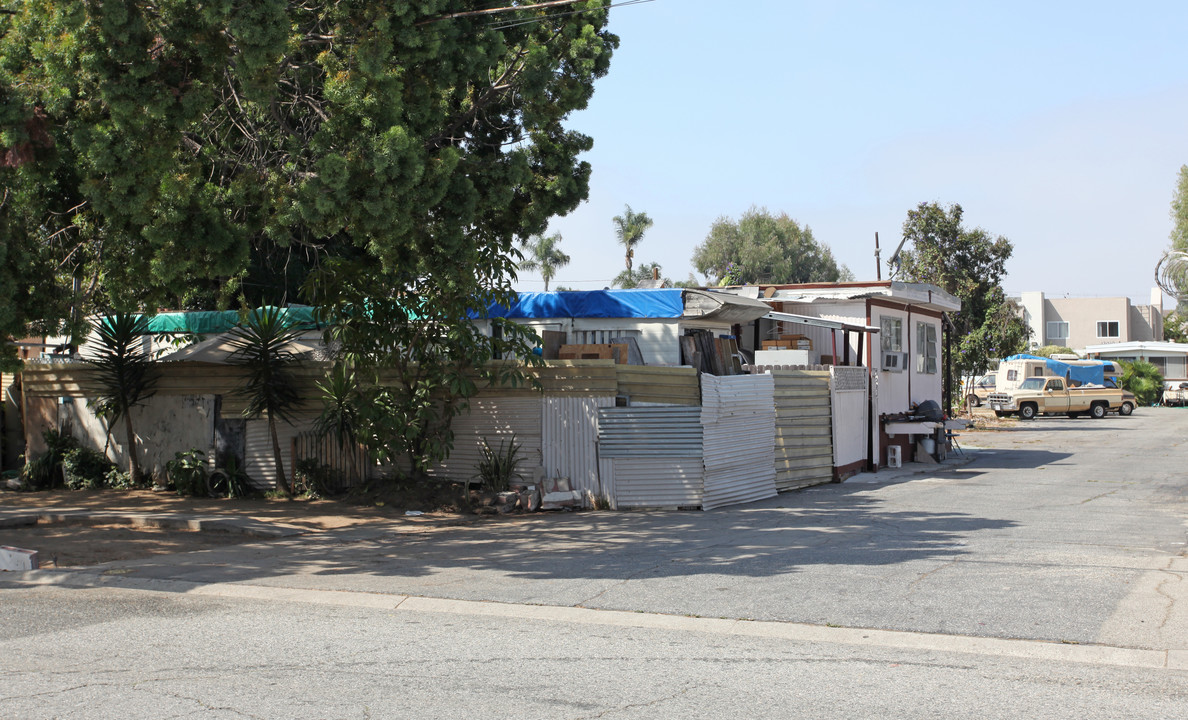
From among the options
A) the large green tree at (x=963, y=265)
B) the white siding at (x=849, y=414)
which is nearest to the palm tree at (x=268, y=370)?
the white siding at (x=849, y=414)

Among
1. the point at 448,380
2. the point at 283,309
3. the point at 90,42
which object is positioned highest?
the point at 90,42

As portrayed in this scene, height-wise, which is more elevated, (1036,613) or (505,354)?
(505,354)

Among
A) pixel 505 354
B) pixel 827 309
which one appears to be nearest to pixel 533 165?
pixel 505 354

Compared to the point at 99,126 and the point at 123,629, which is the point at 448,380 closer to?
the point at 99,126

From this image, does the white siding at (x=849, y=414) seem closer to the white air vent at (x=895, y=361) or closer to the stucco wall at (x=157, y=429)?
the white air vent at (x=895, y=361)

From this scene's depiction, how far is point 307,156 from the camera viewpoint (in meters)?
12.6

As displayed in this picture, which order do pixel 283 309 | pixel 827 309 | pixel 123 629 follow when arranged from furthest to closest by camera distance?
pixel 827 309, pixel 283 309, pixel 123 629

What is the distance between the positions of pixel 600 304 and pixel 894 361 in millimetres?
9091

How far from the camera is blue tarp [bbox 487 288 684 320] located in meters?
16.9

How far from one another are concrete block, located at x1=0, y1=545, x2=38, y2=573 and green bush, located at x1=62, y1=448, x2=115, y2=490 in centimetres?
747

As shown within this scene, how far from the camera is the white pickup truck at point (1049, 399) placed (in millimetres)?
41375

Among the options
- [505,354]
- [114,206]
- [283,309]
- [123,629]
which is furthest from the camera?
[283,309]

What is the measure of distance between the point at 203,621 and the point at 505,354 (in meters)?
7.80

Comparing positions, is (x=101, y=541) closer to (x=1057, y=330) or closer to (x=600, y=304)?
(x=600, y=304)
